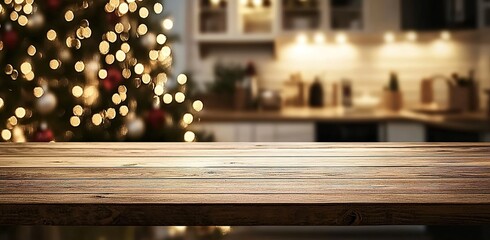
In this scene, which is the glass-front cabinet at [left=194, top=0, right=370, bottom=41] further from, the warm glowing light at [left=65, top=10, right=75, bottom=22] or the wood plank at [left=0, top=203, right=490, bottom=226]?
the wood plank at [left=0, top=203, right=490, bottom=226]

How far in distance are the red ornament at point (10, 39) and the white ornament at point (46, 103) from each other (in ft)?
0.95

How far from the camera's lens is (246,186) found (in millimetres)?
1377

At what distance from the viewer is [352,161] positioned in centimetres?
165

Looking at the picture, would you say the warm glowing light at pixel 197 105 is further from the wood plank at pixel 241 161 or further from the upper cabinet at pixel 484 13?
the wood plank at pixel 241 161

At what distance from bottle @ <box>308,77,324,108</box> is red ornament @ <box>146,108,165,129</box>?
2117mm

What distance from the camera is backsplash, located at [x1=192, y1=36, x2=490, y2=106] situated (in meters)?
5.66

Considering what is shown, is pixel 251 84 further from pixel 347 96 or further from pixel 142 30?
pixel 142 30

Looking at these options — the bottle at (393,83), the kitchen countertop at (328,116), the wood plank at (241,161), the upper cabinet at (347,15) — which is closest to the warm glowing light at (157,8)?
the kitchen countertop at (328,116)

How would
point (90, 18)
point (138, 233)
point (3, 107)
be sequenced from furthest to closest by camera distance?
point (90, 18) < point (3, 107) < point (138, 233)

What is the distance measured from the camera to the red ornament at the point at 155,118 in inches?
145

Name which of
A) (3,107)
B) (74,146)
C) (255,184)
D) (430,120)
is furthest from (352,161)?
(430,120)

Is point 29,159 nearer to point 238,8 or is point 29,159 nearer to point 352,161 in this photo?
point 352,161

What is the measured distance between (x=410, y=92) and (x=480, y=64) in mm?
579

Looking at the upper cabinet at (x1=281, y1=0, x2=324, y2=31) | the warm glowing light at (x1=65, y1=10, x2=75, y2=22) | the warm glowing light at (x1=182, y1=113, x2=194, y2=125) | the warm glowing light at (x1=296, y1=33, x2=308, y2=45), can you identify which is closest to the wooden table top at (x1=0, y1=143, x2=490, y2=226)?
the warm glowing light at (x1=65, y1=10, x2=75, y2=22)
